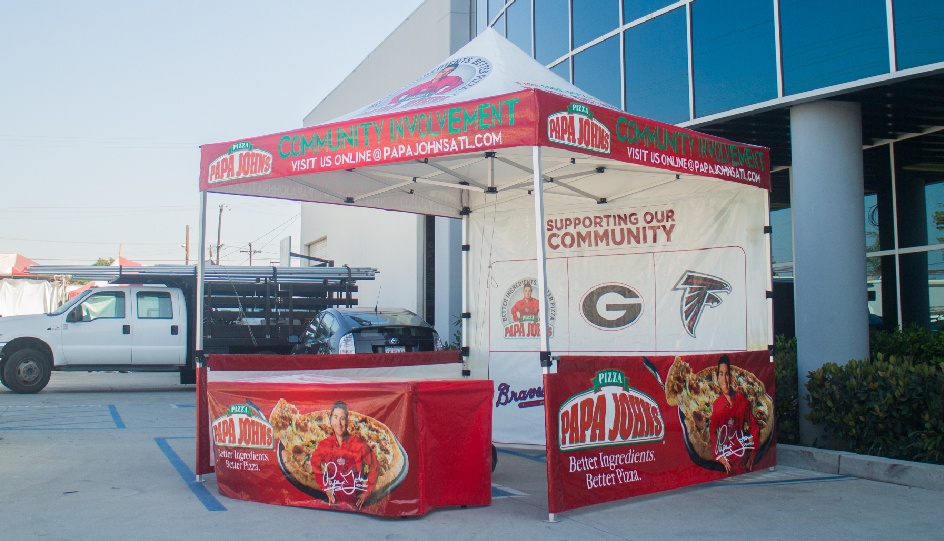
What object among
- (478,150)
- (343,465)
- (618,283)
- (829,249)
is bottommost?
(343,465)

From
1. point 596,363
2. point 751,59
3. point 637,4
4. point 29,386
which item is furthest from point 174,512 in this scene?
point 29,386

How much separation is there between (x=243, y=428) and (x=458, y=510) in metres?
1.93

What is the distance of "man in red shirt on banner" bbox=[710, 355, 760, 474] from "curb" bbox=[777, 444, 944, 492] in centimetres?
83

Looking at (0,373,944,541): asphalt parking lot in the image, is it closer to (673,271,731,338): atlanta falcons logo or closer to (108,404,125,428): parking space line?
(673,271,731,338): atlanta falcons logo

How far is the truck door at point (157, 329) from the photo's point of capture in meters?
16.5

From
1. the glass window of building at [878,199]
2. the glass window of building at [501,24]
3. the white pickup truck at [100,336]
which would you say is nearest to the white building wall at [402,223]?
the glass window of building at [501,24]

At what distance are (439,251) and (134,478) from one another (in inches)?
472

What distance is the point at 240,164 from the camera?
25.3 feet

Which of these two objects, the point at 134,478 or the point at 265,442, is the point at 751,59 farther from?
the point at 134,478

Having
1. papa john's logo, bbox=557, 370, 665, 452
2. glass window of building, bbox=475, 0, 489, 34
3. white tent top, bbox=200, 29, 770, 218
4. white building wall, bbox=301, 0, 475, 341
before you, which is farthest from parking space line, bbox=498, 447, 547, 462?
glass window of building, bbox=475, 0, 489, 34

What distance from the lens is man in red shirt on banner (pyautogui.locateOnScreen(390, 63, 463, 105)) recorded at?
793cm

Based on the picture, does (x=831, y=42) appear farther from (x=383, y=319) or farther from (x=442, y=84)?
(x=383, y=319)

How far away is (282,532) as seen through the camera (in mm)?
5789
